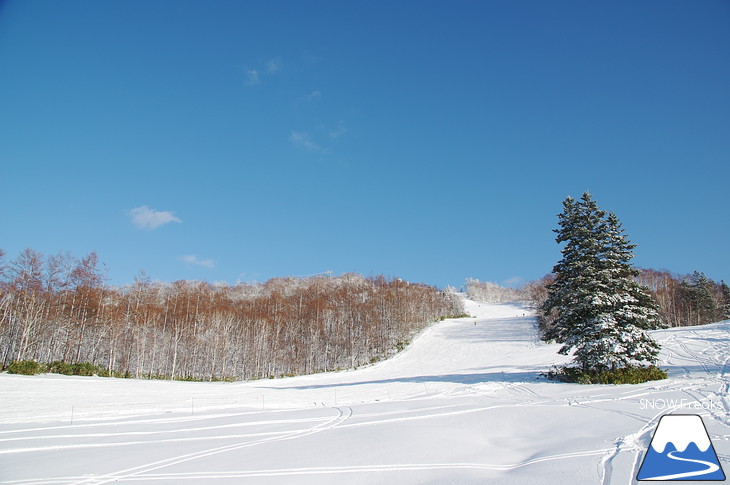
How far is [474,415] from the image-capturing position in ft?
40.6

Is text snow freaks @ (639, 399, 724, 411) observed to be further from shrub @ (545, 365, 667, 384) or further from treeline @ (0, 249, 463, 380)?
treeline @ (0, 249, 463, 380)

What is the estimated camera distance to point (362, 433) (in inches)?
421

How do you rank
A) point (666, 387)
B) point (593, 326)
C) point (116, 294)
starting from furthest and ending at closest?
point (116, 294)
point (593, 326)
point (666, 387)

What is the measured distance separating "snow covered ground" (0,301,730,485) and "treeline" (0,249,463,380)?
61.2ft

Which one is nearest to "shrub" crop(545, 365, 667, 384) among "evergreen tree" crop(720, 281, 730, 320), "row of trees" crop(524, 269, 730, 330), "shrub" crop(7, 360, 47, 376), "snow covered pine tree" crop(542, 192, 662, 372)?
"snow covered pine tree" crop(542, 192, 662, 372)

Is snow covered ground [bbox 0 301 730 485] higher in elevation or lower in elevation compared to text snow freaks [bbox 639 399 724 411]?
lower

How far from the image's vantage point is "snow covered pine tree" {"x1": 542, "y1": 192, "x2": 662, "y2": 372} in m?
18.1

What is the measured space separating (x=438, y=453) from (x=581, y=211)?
17.4 metres

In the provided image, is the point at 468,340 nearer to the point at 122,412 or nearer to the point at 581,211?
the point at 581,211

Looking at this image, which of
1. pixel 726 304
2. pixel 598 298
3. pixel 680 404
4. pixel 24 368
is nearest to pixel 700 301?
pixel 726 304

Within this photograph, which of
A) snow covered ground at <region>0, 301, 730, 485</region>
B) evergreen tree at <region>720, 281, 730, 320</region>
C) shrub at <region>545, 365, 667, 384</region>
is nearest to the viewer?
snow covered ground at <region>0, 301, 730, 485</region>

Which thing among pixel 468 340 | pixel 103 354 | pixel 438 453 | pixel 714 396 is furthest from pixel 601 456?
pixel 103 354

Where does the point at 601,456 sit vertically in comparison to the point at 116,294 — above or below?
below

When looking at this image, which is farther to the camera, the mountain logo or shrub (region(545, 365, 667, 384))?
shrub (region(545, 365, 667, 384))
